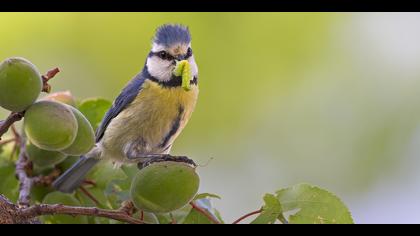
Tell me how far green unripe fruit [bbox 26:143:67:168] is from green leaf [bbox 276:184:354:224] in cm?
91

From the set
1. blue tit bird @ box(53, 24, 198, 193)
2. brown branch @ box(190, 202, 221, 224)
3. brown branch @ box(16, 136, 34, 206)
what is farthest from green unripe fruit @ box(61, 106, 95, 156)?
blue tit bird @ box(53, 24, 198, 193)

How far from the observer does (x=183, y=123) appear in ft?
11.3

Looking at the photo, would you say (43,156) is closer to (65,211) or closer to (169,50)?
(65,211)

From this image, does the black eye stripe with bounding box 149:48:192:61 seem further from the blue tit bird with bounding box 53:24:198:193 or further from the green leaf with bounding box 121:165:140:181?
the green leaf with bounding box 121:165:140:181

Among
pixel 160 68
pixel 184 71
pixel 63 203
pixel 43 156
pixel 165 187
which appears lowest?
pixel 63 203

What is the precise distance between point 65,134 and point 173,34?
1477 mm

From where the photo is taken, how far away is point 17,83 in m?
2.03

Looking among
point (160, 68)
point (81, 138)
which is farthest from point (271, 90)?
point (81, 138)

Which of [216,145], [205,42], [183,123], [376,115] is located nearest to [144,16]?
[205,42]

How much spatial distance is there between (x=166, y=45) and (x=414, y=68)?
2385mm

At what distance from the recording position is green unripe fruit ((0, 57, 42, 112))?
2027 mm
